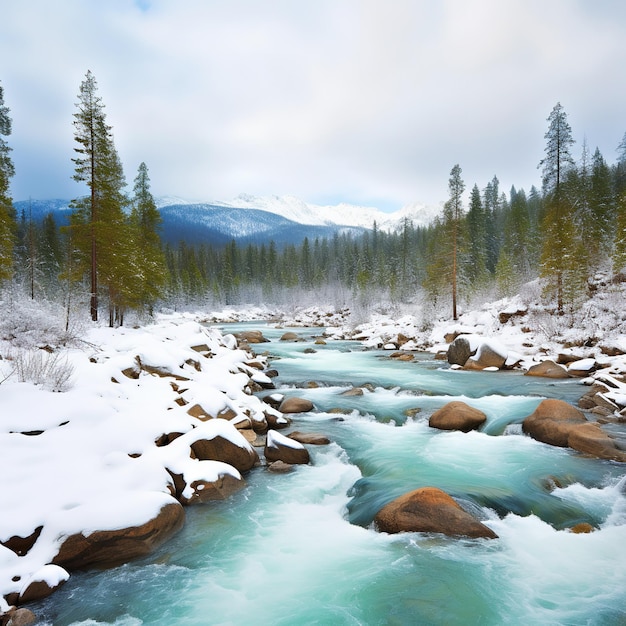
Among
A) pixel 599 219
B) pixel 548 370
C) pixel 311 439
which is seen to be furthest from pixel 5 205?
pixel 599 219

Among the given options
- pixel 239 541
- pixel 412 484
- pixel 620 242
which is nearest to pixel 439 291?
pixel 620 242

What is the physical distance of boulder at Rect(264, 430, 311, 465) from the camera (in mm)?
9125

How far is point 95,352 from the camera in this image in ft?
40.3

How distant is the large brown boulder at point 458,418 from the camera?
1139cm

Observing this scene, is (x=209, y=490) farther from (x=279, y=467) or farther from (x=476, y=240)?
(x=476, y=240)

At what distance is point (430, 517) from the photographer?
6227mm

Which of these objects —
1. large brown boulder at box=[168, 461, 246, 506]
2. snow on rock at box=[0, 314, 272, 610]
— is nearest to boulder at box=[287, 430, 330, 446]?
snow on rock at box=[0, 314, 272, 610]

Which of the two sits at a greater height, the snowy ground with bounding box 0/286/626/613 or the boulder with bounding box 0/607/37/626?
the snowy ground with bounding box 0/286/626/613

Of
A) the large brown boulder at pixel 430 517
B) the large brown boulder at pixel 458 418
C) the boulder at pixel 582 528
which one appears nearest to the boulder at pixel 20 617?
the large brown boulder at pixel 430 517

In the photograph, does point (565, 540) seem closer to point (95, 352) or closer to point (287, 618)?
point (287, 618)

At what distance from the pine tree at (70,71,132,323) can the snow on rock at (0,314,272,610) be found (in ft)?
36.9

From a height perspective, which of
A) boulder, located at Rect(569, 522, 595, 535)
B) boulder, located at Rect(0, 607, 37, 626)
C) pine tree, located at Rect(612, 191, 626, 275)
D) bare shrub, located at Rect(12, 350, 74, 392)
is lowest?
boulder, located at Rect(569, 522, 595, 535)

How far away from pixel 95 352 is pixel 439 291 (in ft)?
93.8

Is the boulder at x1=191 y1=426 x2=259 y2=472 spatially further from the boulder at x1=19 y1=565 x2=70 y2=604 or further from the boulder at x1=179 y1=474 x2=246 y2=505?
the boulder at x1=19 y1=565 x2=70 y2=604
